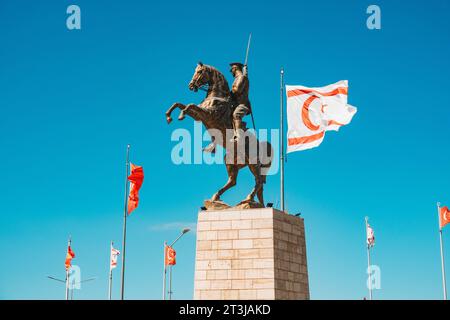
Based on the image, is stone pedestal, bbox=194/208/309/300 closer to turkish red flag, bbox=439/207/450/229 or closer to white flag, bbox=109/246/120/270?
turkish red flag, bbox=439/207/450/229

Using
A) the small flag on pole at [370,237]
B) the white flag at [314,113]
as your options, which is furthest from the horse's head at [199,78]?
the small flag on pole at [370,237]

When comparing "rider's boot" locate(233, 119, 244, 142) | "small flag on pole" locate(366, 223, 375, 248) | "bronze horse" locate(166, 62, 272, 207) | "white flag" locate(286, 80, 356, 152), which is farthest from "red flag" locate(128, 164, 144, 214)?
"small flag on pole" locate(366, 223, 375, 248)

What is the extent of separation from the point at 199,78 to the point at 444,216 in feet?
76.3

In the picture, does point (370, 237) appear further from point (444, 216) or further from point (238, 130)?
point (238, 130)

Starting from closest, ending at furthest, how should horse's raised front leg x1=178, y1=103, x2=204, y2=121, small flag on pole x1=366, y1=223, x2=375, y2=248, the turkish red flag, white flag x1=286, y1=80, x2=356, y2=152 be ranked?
horse's raised front leg x1=178, y1=103, x2=204, y2=121
white flag x1=286, y1=80, x2=356, y2=152
the turkish red flag
small flag on pole x1=366, y1=223, x2=375, y2=248

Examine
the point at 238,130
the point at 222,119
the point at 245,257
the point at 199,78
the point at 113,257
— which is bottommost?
the point at 245,257

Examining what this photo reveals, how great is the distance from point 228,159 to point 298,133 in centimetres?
514

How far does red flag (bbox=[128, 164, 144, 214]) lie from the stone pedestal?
1272cm

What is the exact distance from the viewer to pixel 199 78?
953 inches

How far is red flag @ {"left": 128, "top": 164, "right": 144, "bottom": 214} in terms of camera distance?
116ft

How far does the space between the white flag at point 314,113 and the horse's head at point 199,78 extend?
5.09 metres

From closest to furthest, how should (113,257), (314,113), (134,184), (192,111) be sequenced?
1. (192,111)
2. (314,113)
3. (134,184)
4. (113,257)

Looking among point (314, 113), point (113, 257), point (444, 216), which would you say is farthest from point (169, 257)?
point (314, 113)
